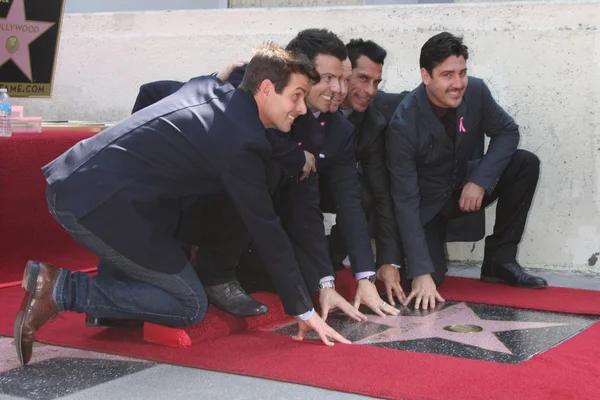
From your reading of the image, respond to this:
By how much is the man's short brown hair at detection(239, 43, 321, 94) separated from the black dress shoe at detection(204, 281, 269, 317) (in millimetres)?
727

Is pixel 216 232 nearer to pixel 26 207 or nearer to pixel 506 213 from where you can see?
pixel 26 207

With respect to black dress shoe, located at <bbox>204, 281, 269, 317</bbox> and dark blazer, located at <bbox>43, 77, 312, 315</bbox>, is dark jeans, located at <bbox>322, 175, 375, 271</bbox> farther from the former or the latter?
dark blazer, located at <bbox>43, 77, 312, 315</bbox>

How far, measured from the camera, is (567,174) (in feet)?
12.9

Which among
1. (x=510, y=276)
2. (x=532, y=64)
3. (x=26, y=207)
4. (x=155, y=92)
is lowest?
(x=510, y=276)

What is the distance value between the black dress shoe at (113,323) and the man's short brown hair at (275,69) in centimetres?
82

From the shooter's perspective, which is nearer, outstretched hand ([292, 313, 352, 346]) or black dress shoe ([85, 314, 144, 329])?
outstretched hand ([292, 313, 352, 346])

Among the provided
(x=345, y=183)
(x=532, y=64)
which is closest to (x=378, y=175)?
(x=345, y=183)

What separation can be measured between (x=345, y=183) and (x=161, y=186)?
880 mm

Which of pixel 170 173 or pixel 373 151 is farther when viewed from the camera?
pixel 373 151

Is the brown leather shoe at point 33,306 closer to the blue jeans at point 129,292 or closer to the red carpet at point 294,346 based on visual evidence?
the blue jeans at point 129,292

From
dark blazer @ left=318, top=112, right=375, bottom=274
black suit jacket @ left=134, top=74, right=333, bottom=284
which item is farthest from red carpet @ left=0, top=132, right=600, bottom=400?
dark blazer @ left=318, top=112, right=375, bottom=274

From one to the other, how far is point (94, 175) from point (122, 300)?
37cm

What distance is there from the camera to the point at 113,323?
2715 millimetres

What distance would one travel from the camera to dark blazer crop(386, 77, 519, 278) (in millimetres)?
3314
